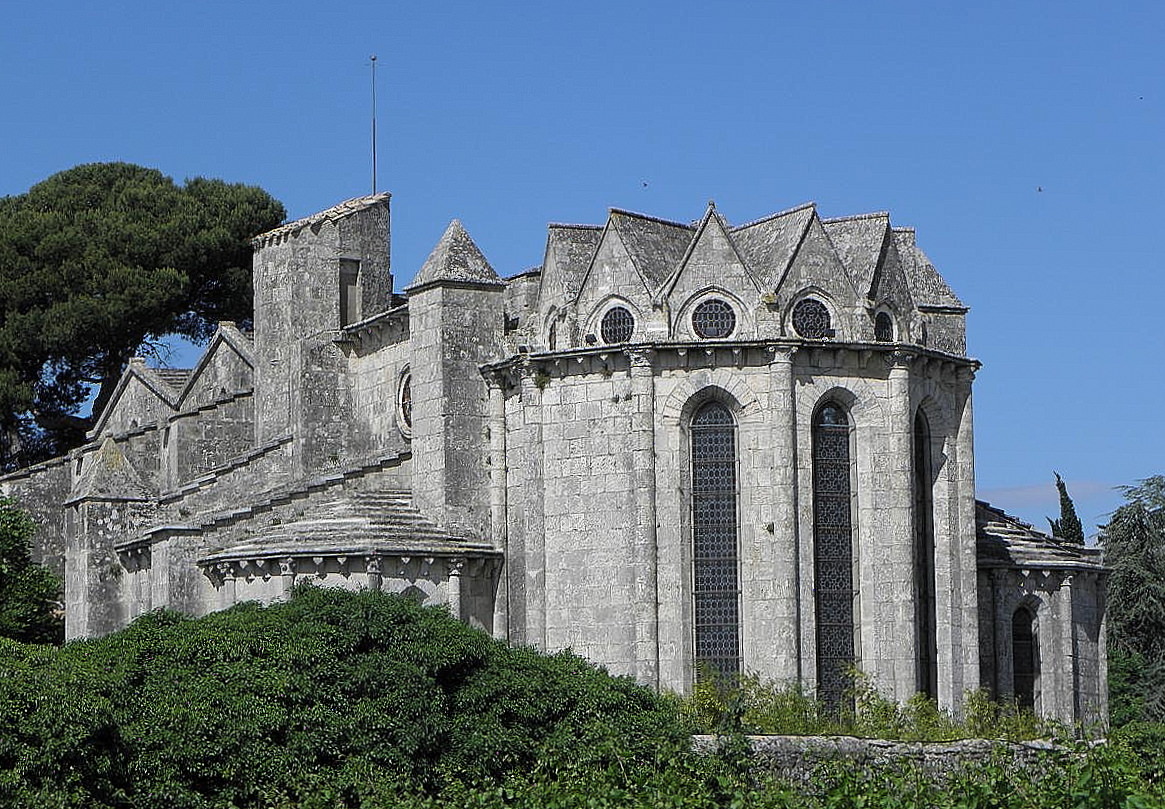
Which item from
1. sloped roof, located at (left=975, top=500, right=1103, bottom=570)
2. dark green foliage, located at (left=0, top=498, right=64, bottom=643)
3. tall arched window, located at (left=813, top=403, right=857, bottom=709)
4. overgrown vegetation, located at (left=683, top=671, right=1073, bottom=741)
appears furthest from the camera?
dark green foliage, located at (left=0, top=498, right=64, bottom=643)

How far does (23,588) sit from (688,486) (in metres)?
18.2

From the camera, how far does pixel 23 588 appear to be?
48.4 m

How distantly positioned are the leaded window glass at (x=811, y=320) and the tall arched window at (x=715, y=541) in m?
2.14

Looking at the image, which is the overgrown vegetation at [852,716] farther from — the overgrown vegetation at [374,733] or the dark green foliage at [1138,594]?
the dark green foliage at [1138,594]

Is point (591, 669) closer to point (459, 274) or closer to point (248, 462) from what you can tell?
point (459, 274)

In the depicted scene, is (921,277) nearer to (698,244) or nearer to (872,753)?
(698,244)

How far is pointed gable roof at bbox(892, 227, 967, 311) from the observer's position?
43.9 metres

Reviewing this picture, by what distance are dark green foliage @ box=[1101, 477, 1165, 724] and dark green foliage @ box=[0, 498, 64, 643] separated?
31.0 meters

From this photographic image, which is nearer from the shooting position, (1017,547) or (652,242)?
(652,242)

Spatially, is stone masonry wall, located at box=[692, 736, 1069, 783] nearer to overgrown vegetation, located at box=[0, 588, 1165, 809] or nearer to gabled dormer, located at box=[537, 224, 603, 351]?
overgrown vegetation, located at box=[0, 588, 1165, 809]

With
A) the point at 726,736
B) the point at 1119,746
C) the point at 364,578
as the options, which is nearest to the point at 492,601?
the point at 364,578

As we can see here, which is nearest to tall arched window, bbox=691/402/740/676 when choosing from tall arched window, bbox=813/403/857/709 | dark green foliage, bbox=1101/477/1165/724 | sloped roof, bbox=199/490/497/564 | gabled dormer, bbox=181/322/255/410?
tall arched window, bbox=813/403/857/709

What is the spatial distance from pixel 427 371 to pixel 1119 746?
17.0m

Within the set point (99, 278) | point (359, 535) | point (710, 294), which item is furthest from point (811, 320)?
Result: point (99, 278)
